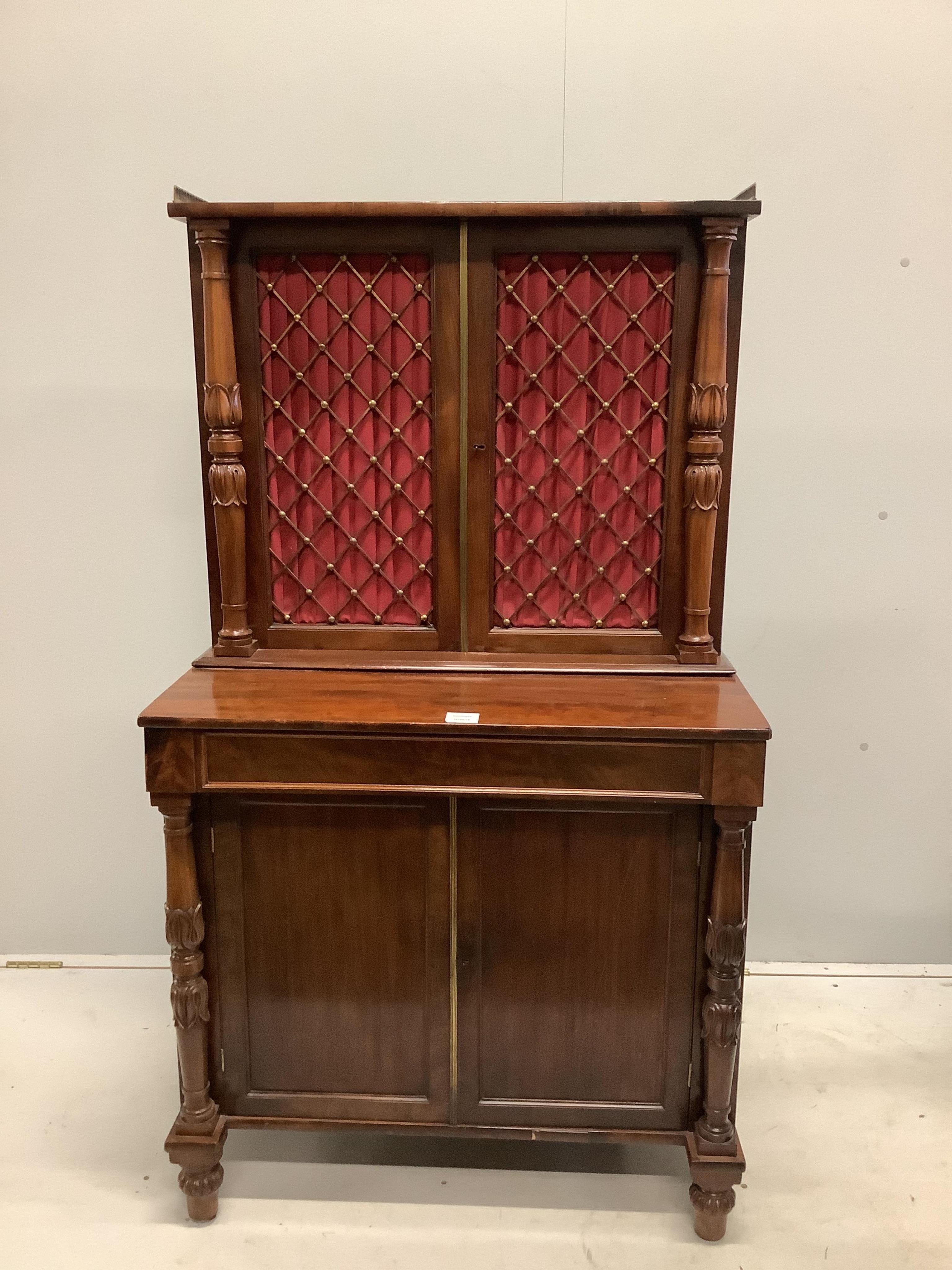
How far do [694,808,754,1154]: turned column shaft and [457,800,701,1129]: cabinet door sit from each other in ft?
0.16

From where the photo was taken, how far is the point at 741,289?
2037mm

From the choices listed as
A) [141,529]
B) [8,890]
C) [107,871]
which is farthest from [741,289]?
[8,890]

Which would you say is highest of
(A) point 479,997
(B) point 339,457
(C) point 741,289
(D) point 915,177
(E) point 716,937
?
(D) point 915,177

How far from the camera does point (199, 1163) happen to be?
2049 millimetres

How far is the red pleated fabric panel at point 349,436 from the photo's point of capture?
207 centimetres

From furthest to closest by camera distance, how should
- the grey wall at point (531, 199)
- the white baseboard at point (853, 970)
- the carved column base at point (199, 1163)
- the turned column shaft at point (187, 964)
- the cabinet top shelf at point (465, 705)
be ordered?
the white baseboard at point (853, 970) → the grey wall at point (531, 199) → the carved column base at point (199, 1163) → the turned column shaft at point (187, 964) → the cabinet top shelf at point (465, 705)

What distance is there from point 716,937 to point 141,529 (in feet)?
6.03

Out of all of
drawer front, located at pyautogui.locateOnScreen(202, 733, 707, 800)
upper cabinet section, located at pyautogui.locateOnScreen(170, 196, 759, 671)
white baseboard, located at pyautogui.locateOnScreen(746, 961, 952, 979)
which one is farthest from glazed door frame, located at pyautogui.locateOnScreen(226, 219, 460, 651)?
white baseboard, located at pyautogui.locateOnScreen(746, 961, 952, 979)

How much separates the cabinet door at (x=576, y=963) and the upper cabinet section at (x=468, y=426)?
40 cm

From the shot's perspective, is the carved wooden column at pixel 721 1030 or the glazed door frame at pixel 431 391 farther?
the glazed door frame at pixel 431 391

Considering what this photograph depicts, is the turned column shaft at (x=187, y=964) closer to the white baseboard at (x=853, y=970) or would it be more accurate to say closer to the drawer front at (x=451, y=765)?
the drawer front at (x=451, y=765)

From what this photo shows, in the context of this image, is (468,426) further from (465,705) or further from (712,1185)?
(712,1185)

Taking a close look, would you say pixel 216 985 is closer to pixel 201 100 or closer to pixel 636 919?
pixel 636 919

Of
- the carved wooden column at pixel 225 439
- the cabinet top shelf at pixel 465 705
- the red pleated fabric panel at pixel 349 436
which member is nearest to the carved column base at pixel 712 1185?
the cabinet top shelf at pixel 465 705
